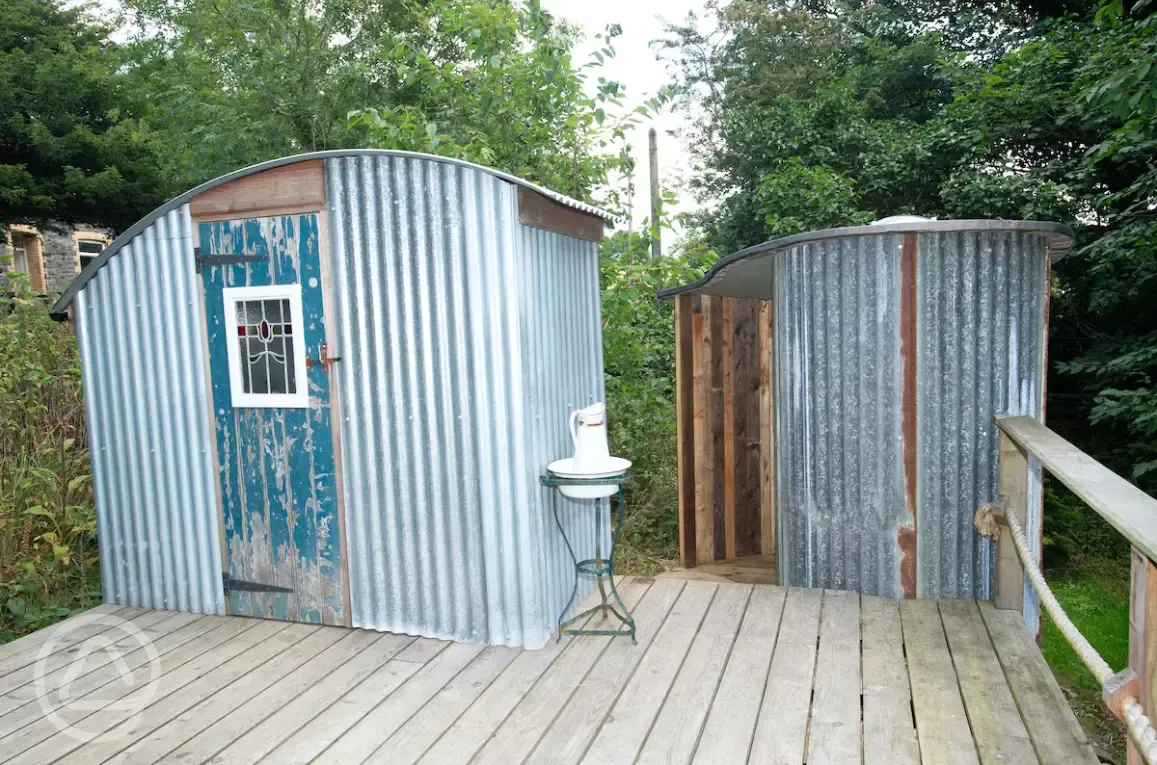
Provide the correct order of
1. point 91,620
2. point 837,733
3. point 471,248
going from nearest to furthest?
point 837,733, point 471,248, point 91,620

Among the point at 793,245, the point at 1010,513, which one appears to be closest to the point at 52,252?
the point at 793,245

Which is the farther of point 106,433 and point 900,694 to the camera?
point 106,433

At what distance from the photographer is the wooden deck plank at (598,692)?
254cm

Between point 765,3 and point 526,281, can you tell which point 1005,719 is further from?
point 765,3

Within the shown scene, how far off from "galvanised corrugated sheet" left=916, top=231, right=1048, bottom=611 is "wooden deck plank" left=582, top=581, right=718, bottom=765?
3.89 feet

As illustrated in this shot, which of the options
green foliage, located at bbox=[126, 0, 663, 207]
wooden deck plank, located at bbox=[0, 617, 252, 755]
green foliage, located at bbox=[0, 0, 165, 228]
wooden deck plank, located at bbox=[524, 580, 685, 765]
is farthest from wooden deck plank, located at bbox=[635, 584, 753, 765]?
green foliage, located at bbox=[0, 0, 165, 228]

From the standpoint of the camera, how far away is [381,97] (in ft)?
33.8

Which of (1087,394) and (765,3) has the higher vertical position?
(765,3)

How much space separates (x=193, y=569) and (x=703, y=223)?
48.7 ft

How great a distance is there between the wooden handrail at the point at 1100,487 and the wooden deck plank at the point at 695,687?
136 cm

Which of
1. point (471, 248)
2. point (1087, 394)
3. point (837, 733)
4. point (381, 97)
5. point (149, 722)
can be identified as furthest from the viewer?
point (381, 97)

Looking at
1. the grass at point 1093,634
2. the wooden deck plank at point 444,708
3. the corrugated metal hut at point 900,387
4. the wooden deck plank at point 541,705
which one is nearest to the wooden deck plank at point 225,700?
the wooden deck plank at point 444,708

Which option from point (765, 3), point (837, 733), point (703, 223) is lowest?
point (837, 733)

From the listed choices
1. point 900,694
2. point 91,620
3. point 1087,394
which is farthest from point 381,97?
point 900,694
